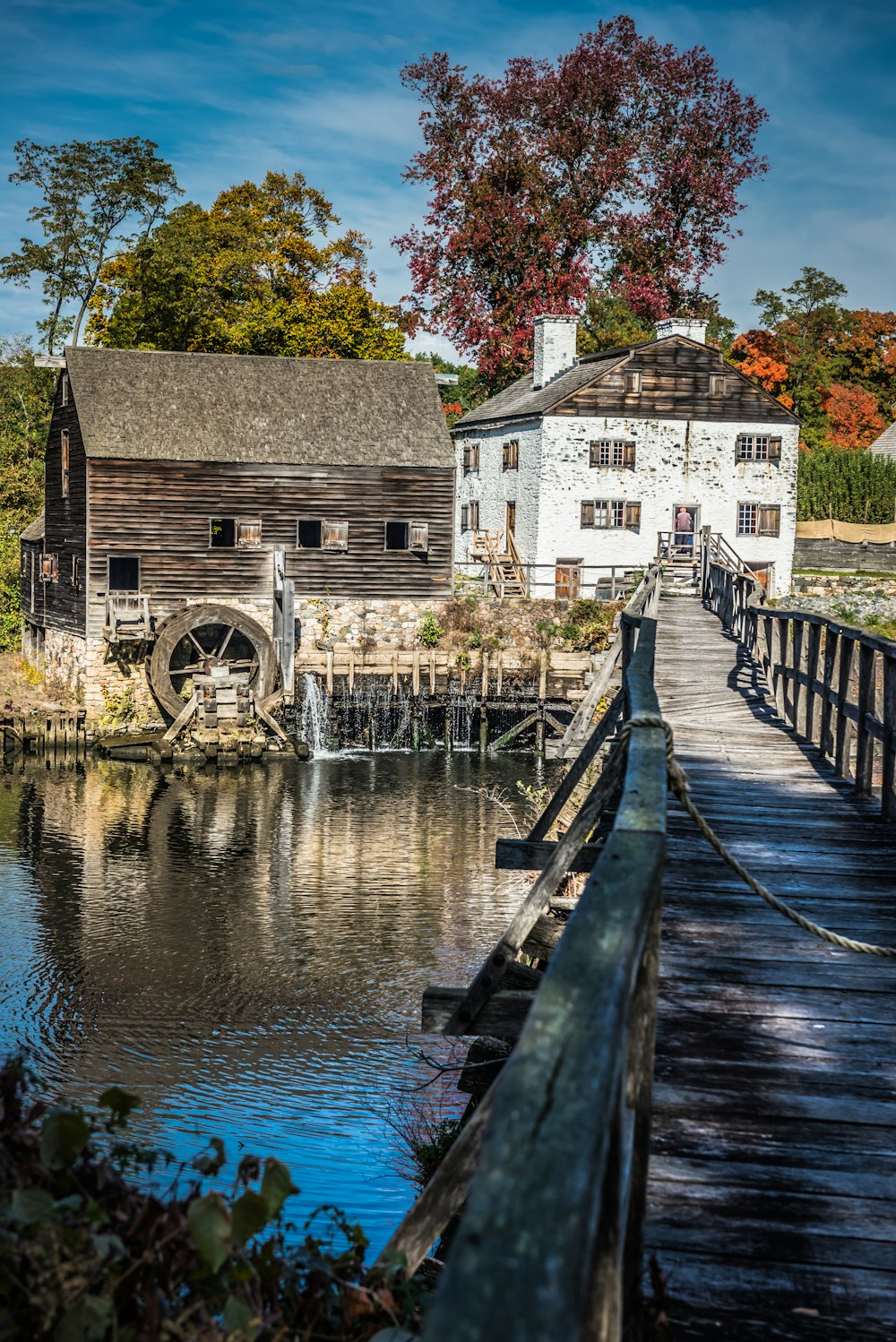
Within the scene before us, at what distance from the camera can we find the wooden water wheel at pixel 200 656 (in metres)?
32.2

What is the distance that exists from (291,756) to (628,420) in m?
16.6

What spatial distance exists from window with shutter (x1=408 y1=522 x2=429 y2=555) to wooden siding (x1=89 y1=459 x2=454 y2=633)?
6.1 inches

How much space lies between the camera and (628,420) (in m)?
41.4

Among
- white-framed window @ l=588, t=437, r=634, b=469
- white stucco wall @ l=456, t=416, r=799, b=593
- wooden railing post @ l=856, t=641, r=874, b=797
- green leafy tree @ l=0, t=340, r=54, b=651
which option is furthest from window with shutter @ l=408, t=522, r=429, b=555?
wooden railing post @ l=856, t=641, r=874, b=797

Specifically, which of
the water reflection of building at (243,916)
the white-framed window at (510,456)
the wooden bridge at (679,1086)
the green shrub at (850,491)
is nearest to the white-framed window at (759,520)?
the white-framed window at (510,456)

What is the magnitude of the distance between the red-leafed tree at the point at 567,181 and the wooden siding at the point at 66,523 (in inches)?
699

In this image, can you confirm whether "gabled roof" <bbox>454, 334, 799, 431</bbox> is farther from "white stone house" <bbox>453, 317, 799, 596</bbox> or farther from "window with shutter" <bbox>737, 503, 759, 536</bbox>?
"window with shutter" <bbox>737, 503, 759, 536</bbox>

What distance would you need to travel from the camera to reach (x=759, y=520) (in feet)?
139

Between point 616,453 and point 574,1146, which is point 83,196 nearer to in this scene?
point 616,453

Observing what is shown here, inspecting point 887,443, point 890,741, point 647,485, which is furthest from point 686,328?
point 890,741

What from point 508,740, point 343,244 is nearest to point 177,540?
point 508,740

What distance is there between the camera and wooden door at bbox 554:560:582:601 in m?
39.7

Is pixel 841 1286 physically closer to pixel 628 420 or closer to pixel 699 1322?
pixel 699 1322

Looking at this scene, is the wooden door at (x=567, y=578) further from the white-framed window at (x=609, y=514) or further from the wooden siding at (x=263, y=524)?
the wooden siding at (x=263, y=524)
